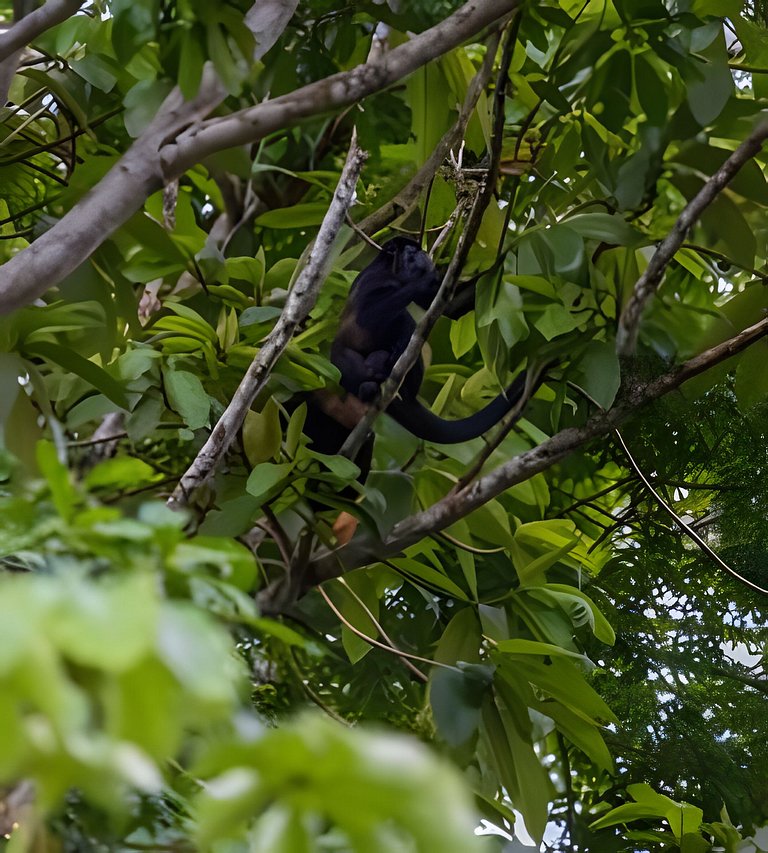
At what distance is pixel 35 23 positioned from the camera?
19.8 inches

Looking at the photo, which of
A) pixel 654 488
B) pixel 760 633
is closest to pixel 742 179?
pixel 654 488

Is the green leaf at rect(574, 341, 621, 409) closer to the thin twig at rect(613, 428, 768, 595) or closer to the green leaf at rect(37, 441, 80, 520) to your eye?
the thin twig at rect(613, 428, 768, 595)

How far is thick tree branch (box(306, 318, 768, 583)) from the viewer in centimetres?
63

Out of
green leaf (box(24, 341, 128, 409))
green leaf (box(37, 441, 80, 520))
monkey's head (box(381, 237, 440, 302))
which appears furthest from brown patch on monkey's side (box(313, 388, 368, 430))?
green leaf (box(37, 441, 80, 520))

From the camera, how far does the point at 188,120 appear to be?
20.3 inches

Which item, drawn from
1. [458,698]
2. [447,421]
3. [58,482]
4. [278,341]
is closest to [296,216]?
[447,421]

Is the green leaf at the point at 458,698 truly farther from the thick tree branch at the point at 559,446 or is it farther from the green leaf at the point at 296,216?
the green leaf at the point at 296,216

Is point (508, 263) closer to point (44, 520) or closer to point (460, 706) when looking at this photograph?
point (460, 706)

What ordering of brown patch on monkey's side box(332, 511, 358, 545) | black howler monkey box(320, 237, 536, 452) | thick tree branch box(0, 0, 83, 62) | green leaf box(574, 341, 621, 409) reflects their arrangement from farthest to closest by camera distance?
1. black howler monkey box(320, 237, 536, 452)
2. brown patch on monkey's side box(332, 511, 358, 545)
3. green leaf box(574, 341, 621, 409)
4. thick tree branch box(0, 0, 83, 62)

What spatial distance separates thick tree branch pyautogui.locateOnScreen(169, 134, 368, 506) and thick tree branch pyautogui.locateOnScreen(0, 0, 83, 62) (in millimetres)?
181

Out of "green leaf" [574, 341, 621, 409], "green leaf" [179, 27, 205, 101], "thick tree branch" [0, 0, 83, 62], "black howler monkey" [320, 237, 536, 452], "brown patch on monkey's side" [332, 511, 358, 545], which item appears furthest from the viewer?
"black howler monkey" [320, 237, 536, 452]

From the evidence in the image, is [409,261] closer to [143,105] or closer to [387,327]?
[387,327]

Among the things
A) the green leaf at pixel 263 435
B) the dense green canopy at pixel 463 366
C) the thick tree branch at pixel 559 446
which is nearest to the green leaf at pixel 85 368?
the dense green canopy at pixel 463 366

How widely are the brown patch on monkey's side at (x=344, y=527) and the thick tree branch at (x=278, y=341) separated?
0.61ft
